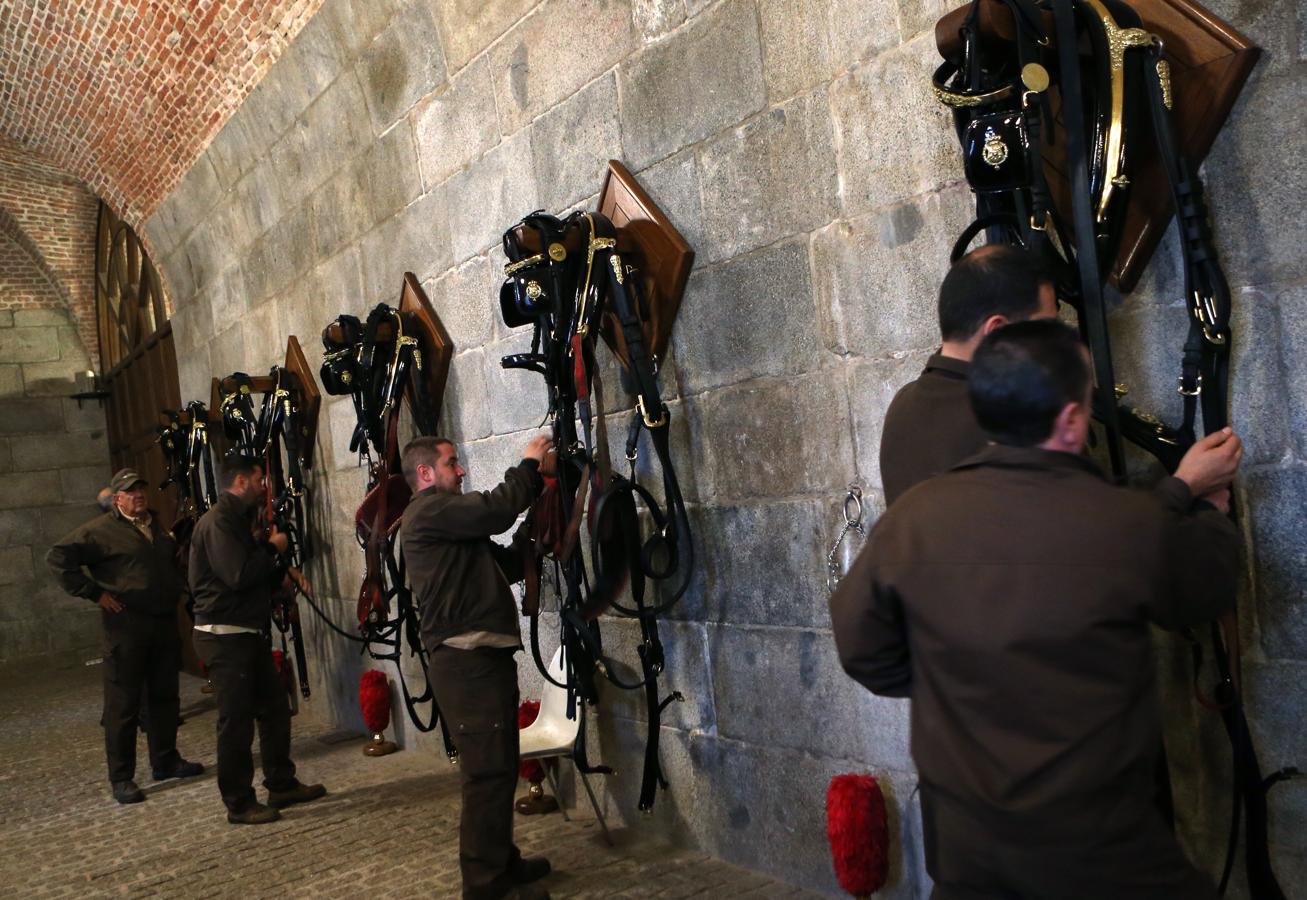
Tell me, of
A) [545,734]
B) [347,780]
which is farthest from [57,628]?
[545,734]

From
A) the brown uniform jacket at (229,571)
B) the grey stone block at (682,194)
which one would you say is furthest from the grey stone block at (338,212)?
the grey stone block at (682,194)

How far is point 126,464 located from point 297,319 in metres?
6.53

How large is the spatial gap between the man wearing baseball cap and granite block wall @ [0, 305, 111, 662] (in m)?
7.21

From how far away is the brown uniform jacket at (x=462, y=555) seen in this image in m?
3.68

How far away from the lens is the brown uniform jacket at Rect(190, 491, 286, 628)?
524 centimetres

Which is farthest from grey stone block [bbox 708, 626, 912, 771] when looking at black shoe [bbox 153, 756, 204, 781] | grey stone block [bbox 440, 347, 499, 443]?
black shoe [bbox 153, 756, 204, 781]

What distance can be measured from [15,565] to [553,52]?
10985 millimetres

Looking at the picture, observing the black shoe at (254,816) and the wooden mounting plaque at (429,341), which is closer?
the black shoe at (254,816)

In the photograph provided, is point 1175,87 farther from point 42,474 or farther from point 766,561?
point 42,474

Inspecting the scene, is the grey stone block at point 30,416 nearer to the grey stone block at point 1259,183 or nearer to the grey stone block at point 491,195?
the grey stone block at point 491,195

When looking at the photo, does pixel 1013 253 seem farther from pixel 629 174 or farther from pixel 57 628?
pixel 57 628

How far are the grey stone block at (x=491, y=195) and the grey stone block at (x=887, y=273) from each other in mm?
1622

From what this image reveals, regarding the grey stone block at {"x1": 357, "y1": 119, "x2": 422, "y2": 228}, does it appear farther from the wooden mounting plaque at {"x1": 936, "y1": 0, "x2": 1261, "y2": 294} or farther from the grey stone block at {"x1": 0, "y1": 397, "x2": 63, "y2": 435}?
the grey stone block at {"x1": 0, "y1": 397, "x2": 63, "y2": 435}

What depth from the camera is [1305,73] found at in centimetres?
210
